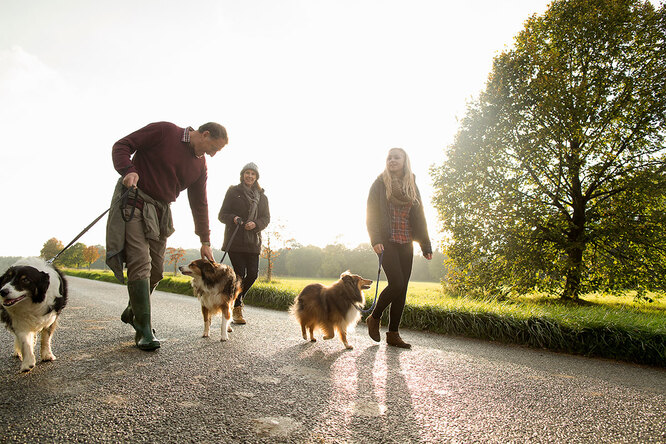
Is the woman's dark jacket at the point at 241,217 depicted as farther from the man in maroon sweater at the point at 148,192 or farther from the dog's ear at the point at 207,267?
the man in maroon sweater at the point at 148,192

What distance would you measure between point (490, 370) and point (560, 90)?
11795 millimetres

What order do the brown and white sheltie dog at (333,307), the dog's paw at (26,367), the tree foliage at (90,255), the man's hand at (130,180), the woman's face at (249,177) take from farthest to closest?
the tree foliage at (90,255) < the woman's face at (249,177) < the brown and white sheltie dog at (333,307) < the man's hand at (130,180) < the dog's paw at (26,367)

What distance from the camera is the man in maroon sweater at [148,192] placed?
372 centimetres

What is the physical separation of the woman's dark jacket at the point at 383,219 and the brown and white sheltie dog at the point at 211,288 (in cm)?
205

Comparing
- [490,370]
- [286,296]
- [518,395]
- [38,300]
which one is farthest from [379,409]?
[286,296]

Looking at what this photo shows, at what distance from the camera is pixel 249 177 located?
636cm

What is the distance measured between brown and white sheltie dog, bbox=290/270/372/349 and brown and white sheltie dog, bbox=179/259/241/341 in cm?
96

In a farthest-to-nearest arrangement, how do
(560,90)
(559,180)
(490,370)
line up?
(559,180) → (560,90) → (490,370)

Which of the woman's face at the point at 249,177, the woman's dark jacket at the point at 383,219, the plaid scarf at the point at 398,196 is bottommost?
the woman's dark jacket at the point at 383,219

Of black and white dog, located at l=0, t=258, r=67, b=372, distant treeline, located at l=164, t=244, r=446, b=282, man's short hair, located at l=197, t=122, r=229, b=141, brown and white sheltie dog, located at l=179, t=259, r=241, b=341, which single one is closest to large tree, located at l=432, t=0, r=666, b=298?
brown and white sheltie dog, located at l=179, t=259, r=241, b=341

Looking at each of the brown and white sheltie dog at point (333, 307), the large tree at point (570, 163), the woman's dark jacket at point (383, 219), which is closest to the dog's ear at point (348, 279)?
the brown and white sheltie dog at point (333, 307)

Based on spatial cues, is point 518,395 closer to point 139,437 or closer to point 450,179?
point 139,437

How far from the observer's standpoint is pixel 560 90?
12.1 meters

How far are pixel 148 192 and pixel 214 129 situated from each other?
994 millimetres
